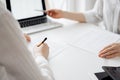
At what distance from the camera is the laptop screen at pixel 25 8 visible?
1.33 meters

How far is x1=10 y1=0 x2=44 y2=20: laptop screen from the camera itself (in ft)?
4.35

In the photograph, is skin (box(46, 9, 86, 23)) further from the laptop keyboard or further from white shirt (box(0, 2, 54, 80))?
white shirt (box(0, 2, 54, 80))

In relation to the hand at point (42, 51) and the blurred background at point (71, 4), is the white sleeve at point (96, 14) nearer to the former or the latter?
the blurred background at point (71, 4)

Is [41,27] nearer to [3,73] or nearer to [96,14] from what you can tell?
[96,14]

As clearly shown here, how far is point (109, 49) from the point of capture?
97cm

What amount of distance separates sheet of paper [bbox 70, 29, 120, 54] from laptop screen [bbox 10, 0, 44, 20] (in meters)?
0.41

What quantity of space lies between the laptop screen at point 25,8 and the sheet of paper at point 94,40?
41 cm

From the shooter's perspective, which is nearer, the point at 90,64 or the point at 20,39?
the point at 20,39

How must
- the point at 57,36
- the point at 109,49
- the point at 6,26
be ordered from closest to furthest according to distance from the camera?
the point at 6,26, the point at 109,49, the point at 57,36

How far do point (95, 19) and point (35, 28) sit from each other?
50cm

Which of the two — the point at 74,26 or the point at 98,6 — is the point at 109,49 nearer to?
the point at 74,26

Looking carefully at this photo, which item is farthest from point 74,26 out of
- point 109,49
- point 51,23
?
point 109,49

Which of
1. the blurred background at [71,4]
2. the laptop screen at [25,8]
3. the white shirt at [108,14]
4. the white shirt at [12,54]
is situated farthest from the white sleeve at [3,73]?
the blurred background at [71,4]

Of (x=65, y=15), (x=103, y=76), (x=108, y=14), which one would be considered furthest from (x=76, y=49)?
(x=108, y=14)
